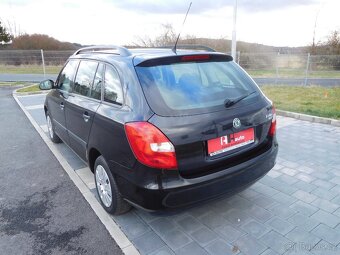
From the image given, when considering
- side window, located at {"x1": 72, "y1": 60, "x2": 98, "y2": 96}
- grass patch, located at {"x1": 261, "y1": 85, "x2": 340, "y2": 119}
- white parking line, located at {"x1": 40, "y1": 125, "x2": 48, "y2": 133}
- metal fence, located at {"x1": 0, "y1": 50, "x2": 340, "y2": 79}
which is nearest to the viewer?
side window, located at {"x1": 72, "y1": 60, "x2": 98, "y2": 96}

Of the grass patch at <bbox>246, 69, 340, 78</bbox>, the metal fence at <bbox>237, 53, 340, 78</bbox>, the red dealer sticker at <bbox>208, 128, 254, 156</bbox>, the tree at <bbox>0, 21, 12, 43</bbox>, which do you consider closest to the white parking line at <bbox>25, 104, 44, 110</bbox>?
the red dealer sticker at <bbox>208, 128, 254, 156</bbox>

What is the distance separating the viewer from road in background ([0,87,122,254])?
257 centimetres

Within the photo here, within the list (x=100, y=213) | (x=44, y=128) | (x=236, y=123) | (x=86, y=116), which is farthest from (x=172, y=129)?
(x=44, y=128)

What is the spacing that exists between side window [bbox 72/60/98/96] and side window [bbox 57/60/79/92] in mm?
223

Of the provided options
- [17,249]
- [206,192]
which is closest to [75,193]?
[17,249]

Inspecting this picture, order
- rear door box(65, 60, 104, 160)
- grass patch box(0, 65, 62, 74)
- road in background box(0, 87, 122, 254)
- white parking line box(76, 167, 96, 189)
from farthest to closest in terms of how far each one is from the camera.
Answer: grass patch box(0, 65, 62, 74)
white parking line box(76, 167, 96, 189)
rear door box(65, 60, 104, 160)
road in background box(0, 87, 122, 254)

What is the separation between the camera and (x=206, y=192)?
2340 mm

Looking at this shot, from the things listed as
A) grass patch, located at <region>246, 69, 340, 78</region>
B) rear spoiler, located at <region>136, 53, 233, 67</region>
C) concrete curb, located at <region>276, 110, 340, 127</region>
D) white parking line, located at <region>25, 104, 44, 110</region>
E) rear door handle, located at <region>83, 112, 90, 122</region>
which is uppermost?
rear spoiler, located at <region>136, 53, 233, 67</region>

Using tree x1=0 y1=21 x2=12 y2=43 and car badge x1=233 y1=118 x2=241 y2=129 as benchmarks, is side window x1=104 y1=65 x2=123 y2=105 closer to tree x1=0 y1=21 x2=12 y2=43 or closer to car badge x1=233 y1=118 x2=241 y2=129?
car badge x1=233 y1=118 x2=241 y2=129

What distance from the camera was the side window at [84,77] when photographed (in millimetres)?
3244

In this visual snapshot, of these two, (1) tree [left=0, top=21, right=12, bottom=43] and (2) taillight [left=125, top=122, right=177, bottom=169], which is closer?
(2) taillight [left=125, top=122, right=177, bottom=169]

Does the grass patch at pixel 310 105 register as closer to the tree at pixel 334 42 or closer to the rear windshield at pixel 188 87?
the rear windshield at pixel 188 87

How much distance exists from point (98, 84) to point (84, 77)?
1.80 ft

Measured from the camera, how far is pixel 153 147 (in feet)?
7.07
